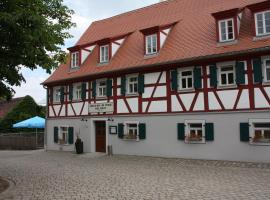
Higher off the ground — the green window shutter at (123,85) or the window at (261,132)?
the green window shutter at (123,85)

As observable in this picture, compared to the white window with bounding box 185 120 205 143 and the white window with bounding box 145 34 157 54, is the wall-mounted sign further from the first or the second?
the white window with bounding box 185 120 205 143

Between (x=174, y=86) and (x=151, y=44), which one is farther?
(x=151, y=44)

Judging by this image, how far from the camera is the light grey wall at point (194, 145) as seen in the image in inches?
611

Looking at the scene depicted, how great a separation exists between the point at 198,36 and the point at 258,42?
12.7 feet

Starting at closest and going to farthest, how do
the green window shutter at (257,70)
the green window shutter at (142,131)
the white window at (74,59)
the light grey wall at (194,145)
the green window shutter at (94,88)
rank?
the green window shutter at (257,70), the light grey wall at (194,145), the green window shutter at (142,131), the green window shutter at (94,88), the white window at (74,59)

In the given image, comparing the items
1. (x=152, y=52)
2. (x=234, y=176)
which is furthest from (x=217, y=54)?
(x=234, y=176)

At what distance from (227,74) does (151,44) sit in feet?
17.8

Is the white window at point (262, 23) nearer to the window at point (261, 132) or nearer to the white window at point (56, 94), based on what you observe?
the window at point (261, 132)

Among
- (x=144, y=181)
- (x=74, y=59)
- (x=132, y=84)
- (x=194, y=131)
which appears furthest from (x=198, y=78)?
(x=74, y=59)

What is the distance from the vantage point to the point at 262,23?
52.3ft

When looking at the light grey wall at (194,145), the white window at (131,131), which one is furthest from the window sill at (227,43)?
the white window at (131,131)

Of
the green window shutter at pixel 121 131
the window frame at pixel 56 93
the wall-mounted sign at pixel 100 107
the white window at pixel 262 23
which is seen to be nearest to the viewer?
the white window at pixel 262 23

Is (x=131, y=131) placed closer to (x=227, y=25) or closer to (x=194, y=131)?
(x=194, y=131)

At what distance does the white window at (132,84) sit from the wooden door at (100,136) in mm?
3034
